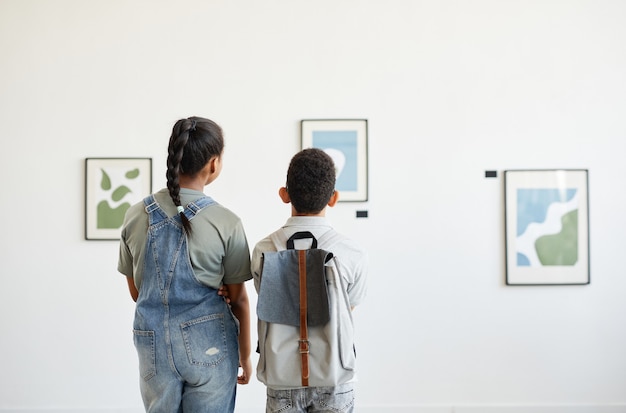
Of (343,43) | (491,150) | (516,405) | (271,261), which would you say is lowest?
(516,405)

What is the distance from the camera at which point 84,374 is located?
3.44 meters

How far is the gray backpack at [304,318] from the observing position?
163cm

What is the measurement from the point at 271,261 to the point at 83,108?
2.31 metres

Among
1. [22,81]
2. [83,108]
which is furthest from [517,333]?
[22,81]

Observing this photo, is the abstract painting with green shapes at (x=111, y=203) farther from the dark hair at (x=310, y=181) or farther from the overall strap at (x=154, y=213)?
the dark hair at (x=310, y=181)

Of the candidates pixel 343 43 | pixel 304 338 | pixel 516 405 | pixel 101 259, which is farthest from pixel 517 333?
pixel 101 259

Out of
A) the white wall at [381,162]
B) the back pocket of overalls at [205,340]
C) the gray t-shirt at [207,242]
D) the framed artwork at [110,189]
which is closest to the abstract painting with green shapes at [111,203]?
the framed artwork at [110,189]

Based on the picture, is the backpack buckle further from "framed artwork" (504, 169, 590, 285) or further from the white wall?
"framed artwork" (504, 169, 590, 285)

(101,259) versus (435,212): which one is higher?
(435,212)

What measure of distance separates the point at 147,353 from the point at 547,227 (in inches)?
102

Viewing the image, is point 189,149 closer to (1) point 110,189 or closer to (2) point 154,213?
(2) point 154,213

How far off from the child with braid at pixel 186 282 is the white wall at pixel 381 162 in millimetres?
1717

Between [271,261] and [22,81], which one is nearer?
[271,261]

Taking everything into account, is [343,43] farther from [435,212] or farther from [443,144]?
[435,212]
